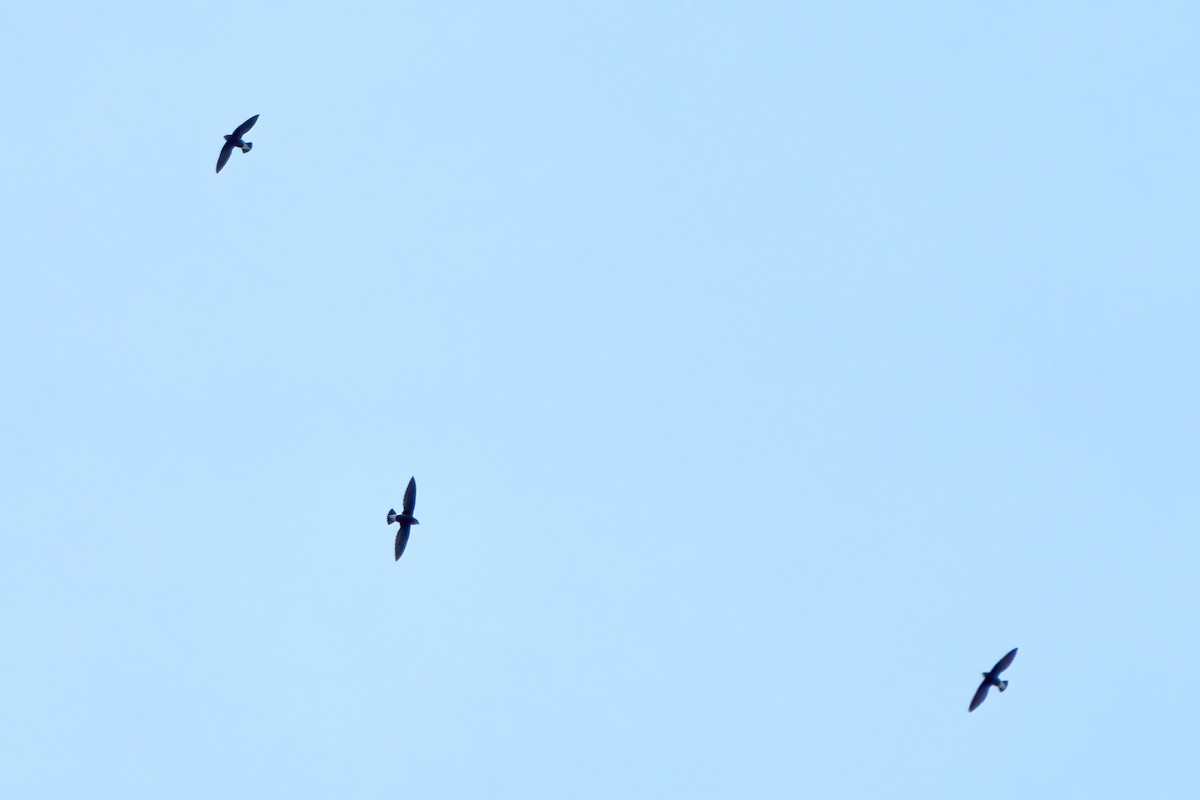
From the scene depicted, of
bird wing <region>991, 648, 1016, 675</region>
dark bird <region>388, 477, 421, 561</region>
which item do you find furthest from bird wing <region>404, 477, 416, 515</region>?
bird wing <region>991, 648, 1016, 675</region>

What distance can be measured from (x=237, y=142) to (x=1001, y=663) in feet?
110

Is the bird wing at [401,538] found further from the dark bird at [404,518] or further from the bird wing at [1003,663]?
the bird wing at [1003,663]

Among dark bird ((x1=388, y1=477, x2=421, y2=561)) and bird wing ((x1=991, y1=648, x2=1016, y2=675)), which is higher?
dark bird ((x1=388, y1=477, x2=421, y2=561))

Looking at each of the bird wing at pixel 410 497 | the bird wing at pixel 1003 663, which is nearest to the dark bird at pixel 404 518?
the bird wing at pixel 410 497

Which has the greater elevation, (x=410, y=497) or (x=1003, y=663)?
(x=410, y=497)

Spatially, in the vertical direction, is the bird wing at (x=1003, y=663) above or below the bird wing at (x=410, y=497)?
below

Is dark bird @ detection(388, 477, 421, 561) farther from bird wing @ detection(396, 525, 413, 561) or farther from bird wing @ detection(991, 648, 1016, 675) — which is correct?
bird wing @ detection(991, 648, 1016, 675)

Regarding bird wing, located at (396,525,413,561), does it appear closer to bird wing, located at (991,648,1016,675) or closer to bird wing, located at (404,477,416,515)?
bird wing, located at (404,477,416,515)

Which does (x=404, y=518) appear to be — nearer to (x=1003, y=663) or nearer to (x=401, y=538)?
(x=401, y=538)

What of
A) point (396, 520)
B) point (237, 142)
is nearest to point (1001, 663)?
point (396, 520)

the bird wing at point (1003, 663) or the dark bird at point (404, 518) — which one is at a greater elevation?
the dark bird at point (404, 518)

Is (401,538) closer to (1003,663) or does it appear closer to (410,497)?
(410,497)

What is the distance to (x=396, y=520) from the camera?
44.9 meters

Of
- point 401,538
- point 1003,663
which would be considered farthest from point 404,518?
point 1003,663
